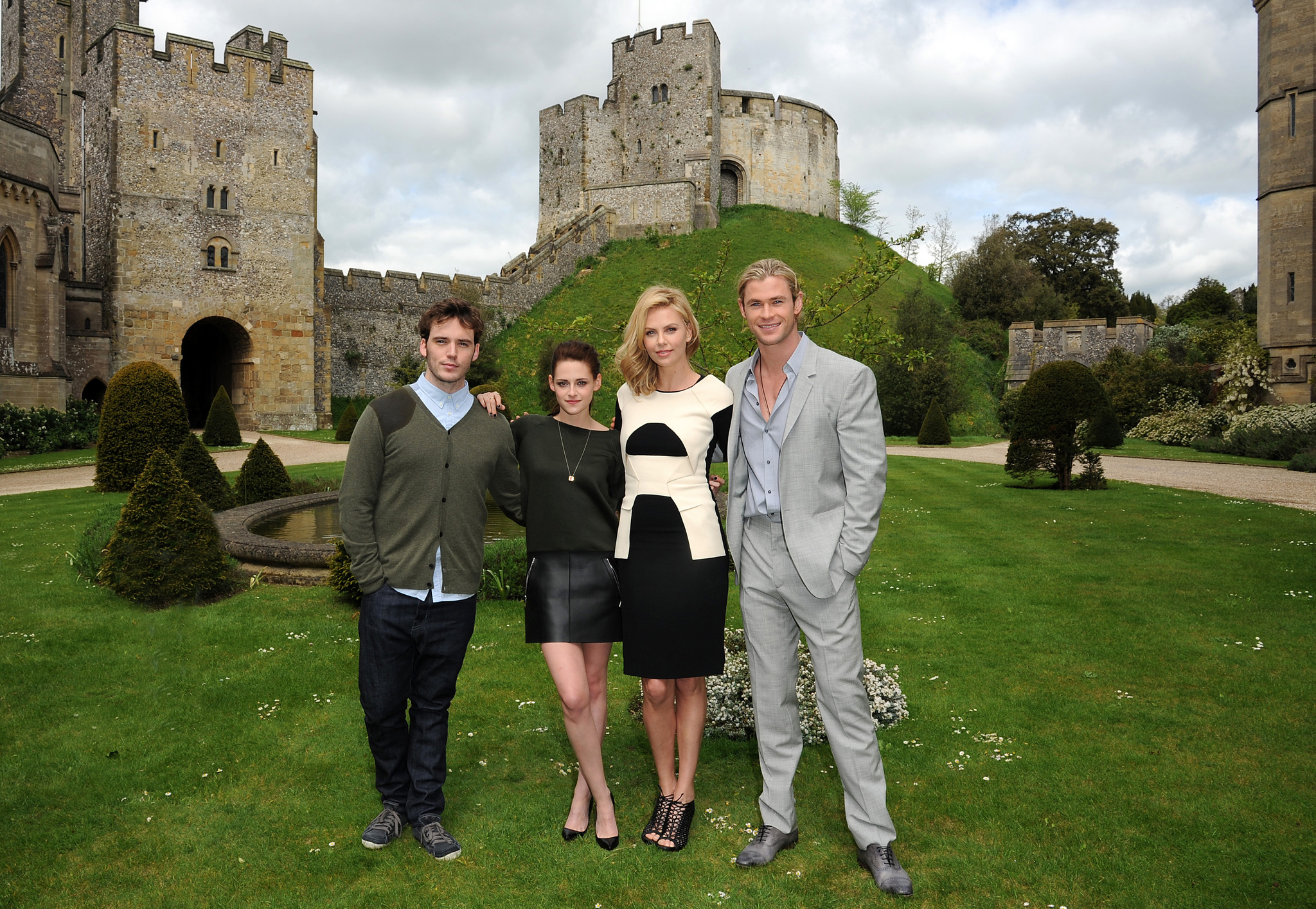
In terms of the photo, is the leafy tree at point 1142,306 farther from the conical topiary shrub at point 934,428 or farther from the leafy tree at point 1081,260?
the conical topiary shrub at point 934,428

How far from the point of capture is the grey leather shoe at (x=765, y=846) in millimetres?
2965

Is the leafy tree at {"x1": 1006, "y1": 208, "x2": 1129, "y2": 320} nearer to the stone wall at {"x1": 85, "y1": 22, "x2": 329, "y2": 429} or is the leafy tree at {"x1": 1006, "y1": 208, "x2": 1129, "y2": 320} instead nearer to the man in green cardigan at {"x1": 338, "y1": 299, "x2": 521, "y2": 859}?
the stone wall at {"x1": 85, "y1": 22, "x2": 329, "y2": 429}

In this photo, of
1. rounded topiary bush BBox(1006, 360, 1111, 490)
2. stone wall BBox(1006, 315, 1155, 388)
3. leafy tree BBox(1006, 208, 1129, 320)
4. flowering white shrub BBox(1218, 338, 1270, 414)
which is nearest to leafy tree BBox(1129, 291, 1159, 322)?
leafy tree BBox(1006, 208, 1129, 320)

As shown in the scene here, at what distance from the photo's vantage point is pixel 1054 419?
13.0 meters

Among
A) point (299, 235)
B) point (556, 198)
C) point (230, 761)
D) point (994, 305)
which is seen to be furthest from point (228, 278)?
point (994, 305)

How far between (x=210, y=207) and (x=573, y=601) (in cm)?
2685

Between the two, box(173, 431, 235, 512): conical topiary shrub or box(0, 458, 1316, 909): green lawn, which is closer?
box(0, 458, 1316, 909): green lawn

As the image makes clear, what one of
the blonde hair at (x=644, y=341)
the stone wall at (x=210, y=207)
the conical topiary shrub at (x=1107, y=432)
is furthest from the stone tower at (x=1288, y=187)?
the stone wall at (x=210, y=207)

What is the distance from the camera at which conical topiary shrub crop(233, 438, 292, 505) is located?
1040cm

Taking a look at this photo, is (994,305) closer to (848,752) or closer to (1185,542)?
(1185,542)

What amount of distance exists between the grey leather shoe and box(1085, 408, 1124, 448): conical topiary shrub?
2075cm

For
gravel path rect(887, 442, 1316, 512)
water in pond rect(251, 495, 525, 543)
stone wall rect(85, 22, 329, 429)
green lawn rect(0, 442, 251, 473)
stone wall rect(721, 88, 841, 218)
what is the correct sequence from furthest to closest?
1. stone wall rect(721, 88, 841, 218)
2. stone wall rect(85, 22, 329, 429)
3. green lawn rect(0, 442, 251, 473)
4. gravel path rect(887, 442, 1316, 512)
5. water in pond rect(251, 495, 525, 543)

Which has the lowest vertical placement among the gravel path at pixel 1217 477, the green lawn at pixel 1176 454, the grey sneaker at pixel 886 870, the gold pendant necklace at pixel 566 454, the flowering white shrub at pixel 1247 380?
the grey sneaker at pixel 886 870

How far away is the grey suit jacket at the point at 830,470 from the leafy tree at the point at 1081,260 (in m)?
47.7
